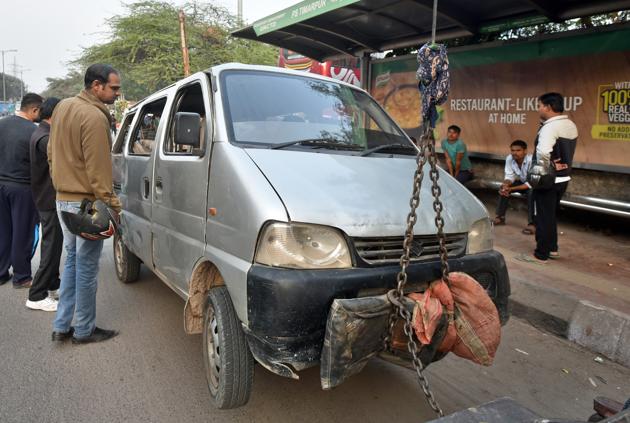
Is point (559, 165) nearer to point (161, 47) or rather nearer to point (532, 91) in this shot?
point (532, 91)

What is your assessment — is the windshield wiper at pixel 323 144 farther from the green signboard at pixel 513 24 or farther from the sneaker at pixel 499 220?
the sneaker at pixel 499 220

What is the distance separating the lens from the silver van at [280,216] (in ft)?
7.30

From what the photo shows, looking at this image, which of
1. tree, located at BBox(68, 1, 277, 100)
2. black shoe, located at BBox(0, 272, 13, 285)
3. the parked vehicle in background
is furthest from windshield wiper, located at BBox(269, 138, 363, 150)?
tree, located at BBox(68, 1, 277, 100)

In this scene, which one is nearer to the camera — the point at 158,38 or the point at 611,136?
the point at 611,136

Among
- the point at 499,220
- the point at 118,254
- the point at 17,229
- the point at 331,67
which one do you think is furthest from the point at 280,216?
the point at 331,67

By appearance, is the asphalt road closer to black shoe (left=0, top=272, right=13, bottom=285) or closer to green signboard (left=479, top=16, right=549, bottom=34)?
black shoe (left=0, top=272, right=13, bottom=285)

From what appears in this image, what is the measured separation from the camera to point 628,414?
1456mm

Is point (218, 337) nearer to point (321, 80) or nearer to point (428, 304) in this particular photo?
point (428, 304)

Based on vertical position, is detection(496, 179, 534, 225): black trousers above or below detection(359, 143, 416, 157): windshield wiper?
below

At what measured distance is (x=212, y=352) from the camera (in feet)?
9.09

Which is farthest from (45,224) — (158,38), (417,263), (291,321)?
(158,38)

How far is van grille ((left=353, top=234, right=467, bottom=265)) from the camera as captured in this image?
2322mm

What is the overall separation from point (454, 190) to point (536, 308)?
206 cm

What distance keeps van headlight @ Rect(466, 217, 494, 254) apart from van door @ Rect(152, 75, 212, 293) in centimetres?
160
